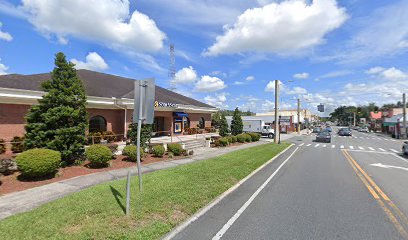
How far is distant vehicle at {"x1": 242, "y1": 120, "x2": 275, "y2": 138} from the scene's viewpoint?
43.6m

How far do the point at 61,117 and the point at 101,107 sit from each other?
8069mm

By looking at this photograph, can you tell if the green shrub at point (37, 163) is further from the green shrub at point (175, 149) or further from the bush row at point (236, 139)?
the bush row at point (236, 139)

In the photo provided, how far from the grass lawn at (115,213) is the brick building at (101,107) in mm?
10980

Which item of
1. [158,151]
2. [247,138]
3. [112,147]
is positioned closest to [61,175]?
[112,147]

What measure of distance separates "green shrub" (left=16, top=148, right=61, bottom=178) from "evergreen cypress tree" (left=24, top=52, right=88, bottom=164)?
1474 mm

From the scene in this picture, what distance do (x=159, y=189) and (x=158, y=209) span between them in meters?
1.68

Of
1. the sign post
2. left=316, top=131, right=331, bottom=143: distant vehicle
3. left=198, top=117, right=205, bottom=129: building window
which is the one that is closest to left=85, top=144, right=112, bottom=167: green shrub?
the sign post

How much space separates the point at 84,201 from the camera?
6410 mm

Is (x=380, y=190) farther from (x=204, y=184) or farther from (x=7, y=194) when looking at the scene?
(x=7, y=194)

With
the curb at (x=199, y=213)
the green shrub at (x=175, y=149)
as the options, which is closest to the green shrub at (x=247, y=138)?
the green shrub at (x=175, y=149)

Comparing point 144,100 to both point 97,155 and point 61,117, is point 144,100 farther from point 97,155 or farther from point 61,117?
point 61,117

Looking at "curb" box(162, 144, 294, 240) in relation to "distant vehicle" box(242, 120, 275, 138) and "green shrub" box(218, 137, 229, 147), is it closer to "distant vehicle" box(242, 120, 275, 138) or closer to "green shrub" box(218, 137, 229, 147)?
"green shrub" box(218, 137, 229, 147)

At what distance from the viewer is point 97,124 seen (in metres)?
20.2

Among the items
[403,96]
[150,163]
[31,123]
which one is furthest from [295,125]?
[31,123]
